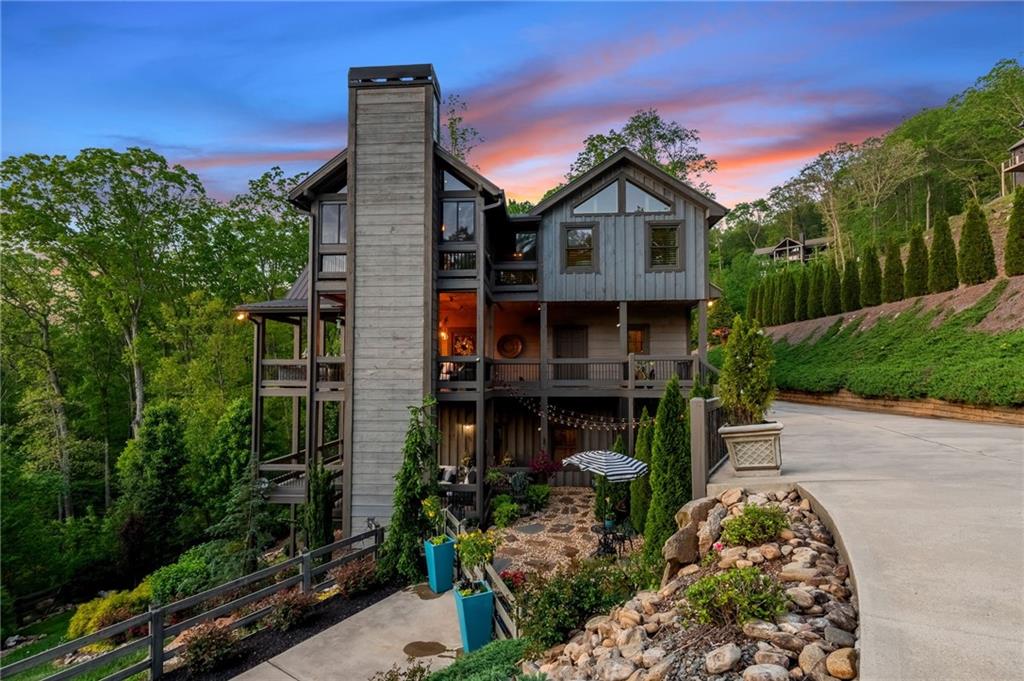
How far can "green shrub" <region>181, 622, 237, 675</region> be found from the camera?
224 inches

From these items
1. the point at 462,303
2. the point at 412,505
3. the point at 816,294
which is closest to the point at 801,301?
the point at 816,294

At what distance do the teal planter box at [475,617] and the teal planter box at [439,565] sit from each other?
195 centimetres

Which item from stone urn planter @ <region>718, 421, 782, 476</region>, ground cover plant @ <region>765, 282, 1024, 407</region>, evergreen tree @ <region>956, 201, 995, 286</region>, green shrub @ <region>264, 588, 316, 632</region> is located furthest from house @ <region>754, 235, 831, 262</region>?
green shrub @ <region>264, 588, 316, 632</region>

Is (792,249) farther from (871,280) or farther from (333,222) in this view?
(333,222)

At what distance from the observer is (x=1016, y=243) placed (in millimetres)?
14688

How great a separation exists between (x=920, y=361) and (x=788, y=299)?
15464 mm

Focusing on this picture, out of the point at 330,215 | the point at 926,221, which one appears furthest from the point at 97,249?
the point at 926,221

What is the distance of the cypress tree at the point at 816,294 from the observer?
26.4 m

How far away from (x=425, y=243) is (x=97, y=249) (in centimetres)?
1645

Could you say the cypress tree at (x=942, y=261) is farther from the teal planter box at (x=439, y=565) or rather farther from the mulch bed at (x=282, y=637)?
the mulch bed at (x=282, y=637)

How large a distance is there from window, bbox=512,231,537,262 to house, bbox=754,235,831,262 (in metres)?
40.8

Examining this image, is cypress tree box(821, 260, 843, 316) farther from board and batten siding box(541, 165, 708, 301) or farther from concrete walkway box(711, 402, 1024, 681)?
concrete walkway box(711, 402, 1024, 681)

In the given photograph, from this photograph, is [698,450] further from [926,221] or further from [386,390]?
[926,221]

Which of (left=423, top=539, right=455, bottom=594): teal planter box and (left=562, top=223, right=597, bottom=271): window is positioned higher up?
(left=562, top=223, right=597, bottom=271): window
